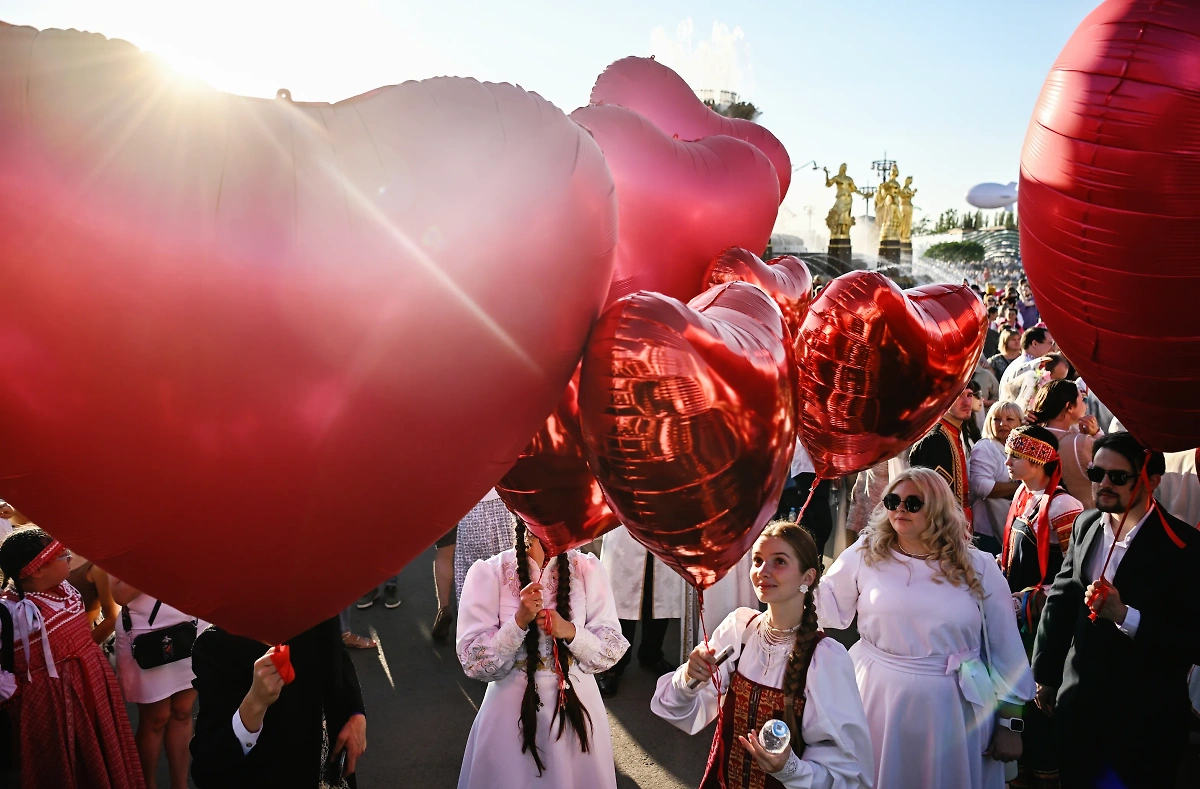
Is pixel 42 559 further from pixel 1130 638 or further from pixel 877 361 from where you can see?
pixel 1130 638

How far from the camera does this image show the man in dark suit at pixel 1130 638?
8.21ft

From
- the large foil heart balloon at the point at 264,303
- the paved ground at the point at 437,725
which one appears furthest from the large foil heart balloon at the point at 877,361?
the paved ground at the point at 437,725

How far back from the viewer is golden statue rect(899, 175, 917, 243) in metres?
22.6

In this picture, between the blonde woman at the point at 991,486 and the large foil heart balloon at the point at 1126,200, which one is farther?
the blonde woman at the point at 991,486

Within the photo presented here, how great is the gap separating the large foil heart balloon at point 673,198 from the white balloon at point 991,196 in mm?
41739

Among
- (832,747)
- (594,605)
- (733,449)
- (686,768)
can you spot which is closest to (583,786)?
(594,605)

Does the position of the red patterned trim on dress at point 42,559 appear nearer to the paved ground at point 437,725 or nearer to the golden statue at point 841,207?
the paved ground at point 437,725

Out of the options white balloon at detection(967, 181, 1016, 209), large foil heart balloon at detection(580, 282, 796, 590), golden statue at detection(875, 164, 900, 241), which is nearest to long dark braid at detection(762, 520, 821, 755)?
large foil heart balloon at detection(580, 282, 796, 590)

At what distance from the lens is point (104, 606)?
3389mm

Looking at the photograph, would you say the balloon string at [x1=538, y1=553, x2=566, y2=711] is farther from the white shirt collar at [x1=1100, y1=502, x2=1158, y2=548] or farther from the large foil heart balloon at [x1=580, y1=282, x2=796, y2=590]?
the white shirt collar at [x1=1100, y1=502, x2=1158, y2=548]

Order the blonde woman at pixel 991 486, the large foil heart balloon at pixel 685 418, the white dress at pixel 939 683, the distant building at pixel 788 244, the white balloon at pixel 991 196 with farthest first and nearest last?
the white balloon at pixel 991 196
the distant building at pixel 788 244
the blonde woman at pixel 991 486
the white dress at pixel 939 683
the large foil heart balloon at pixel 685 418

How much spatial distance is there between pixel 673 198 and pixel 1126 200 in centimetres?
95

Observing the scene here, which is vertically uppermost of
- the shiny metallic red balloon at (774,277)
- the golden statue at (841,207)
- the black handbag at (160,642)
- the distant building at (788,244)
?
the shiny metallic red balloon at (774,277)

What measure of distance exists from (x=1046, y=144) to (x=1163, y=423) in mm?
780
